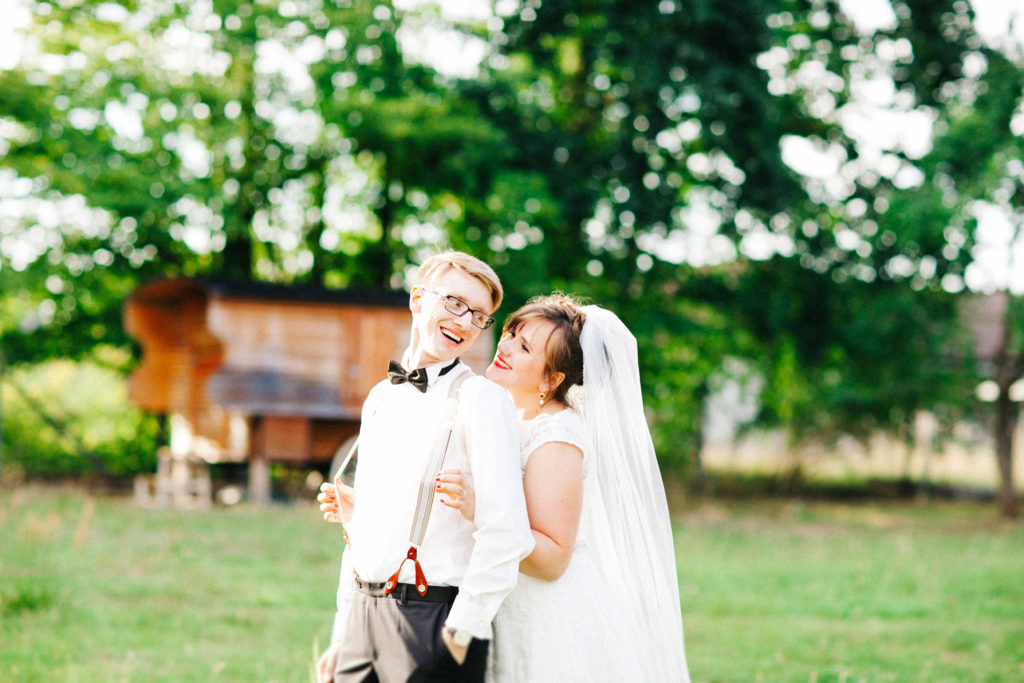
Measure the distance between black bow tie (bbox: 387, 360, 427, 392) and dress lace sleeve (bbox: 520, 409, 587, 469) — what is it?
36 cm

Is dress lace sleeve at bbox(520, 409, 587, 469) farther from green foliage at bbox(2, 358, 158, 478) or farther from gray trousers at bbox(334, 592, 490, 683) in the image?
green foliage at bbox(2, 358, 158, 478)

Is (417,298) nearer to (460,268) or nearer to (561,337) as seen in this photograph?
(460,268)

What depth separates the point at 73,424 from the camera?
21250mm

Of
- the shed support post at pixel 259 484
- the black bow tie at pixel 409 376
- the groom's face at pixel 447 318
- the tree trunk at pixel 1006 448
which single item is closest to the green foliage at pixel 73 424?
the shed support post at pixel 259 484

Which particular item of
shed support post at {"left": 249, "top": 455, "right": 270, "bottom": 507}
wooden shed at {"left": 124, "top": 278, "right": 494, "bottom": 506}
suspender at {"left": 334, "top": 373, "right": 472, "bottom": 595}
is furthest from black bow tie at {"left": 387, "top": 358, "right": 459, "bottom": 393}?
shed support post at {"left": 249, "top": 455, "right": 270, "bottom": 507}

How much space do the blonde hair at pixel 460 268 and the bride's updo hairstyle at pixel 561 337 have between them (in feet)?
0.48

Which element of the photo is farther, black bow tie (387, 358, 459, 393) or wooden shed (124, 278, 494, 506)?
wooden shed (124, 278, 494, 506)

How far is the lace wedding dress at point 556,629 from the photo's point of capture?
3025mm

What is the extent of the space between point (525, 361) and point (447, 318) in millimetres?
343

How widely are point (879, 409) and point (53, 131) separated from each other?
16.1 metres

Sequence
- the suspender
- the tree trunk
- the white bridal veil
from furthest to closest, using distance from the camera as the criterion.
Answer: the tree trunk, the white bridal veil, the suspender

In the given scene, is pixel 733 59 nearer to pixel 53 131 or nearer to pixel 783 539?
pixel 783 539

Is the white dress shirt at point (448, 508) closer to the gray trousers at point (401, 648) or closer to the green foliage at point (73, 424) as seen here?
the gray trousers at point (401, 648)

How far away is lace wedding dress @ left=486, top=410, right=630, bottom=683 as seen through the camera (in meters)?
3.03
